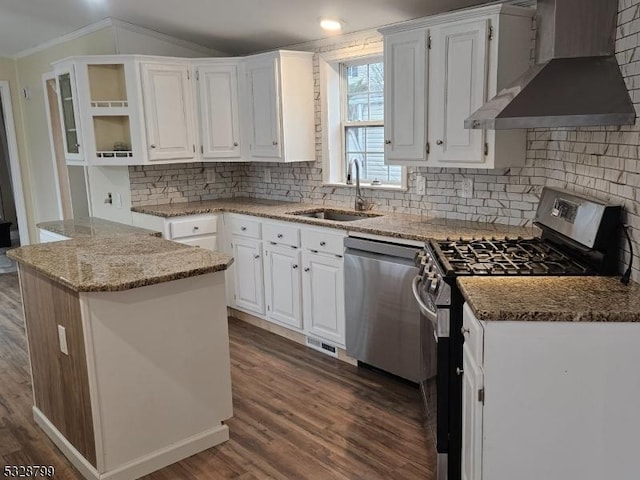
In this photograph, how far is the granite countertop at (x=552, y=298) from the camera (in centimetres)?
171

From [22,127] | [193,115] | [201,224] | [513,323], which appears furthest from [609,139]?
[22,127]

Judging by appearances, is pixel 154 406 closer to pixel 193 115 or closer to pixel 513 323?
pixel 513 323

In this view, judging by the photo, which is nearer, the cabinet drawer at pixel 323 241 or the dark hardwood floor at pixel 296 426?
the dark hardwood floor at pixel 296 426

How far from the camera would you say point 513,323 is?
5.73ft

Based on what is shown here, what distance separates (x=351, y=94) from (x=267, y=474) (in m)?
2.92

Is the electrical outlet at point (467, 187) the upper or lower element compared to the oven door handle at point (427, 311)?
upper

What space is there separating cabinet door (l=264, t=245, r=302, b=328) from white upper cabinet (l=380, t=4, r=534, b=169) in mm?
1051

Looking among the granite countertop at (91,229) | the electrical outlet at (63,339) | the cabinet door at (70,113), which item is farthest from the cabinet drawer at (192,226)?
the electrical outlet at (63,339)

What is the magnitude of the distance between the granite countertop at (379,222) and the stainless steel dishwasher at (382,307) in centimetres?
8

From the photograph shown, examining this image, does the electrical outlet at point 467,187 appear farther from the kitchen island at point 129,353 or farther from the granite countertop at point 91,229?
the granite countertop at point 91,229

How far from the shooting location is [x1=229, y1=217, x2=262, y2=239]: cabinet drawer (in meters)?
4.21

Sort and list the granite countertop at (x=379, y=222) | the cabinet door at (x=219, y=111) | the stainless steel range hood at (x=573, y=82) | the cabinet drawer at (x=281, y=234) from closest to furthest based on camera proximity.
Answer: the stainless steel range hood at (x=573, y=82)
the granite countertop at (x=379, y=222)
the cabinet drawer at (x=281, y=234)
the cabinet door at (x=219, y=111)

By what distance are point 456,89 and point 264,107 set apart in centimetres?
181

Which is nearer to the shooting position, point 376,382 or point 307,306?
point 376,382
